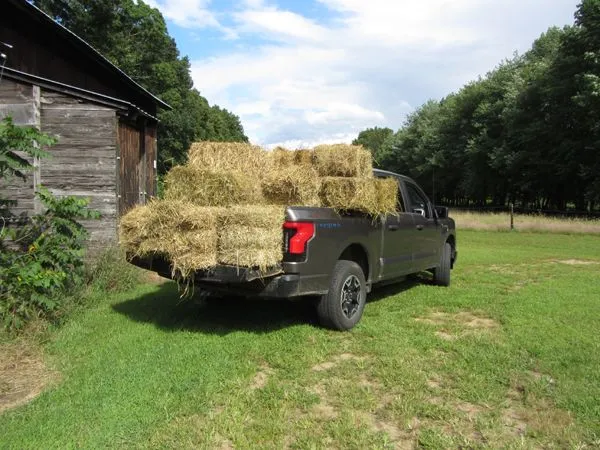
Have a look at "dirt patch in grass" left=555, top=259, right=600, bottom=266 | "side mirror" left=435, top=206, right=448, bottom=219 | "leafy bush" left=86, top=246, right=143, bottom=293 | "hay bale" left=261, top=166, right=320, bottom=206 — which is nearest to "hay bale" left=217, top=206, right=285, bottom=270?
"hay bale" left=261, top=166, right=320, bottom=206

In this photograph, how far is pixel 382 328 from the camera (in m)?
5.88

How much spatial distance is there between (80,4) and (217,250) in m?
32.4

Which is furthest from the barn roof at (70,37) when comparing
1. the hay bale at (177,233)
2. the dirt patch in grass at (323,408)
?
the dirt patch in grass at (323,408)

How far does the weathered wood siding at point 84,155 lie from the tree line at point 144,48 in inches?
622

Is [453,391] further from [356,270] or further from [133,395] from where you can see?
[133,395]

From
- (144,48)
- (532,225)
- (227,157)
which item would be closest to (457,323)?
(227,157)

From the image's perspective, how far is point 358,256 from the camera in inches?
249

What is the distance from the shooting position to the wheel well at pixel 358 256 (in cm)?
611

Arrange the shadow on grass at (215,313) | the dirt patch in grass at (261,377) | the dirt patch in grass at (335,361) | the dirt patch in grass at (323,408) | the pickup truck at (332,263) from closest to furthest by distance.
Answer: the dirt patch in grass at (323,408) → the dirt patch in grass at (261,377) → the dirt patch in grass at (335,361) → the pickup truck at (332,263) → the shadow on grass at (215,313)

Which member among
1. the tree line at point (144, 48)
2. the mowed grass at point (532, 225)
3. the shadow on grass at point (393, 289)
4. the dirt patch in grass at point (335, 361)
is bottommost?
the dirt patch in grass at point (335, 361)

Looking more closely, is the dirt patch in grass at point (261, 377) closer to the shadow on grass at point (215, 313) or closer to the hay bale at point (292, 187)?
the shadow on grass at point (215, 313)

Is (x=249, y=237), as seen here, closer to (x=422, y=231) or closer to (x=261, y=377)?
(x=261, y=377)

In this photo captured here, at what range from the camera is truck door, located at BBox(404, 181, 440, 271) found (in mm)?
7629

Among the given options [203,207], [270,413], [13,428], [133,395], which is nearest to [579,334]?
[270,413]
